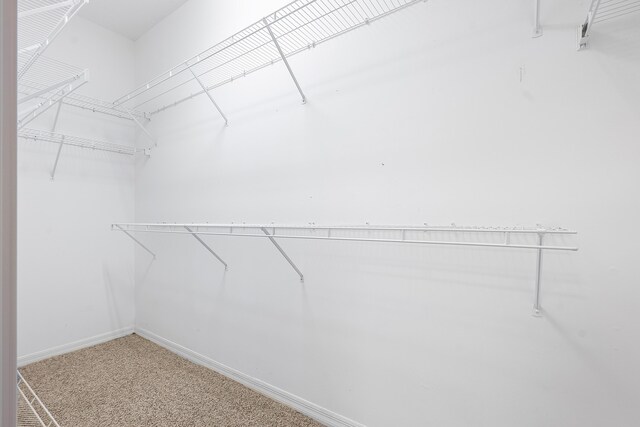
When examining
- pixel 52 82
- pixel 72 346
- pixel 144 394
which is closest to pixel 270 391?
pixel 144 394

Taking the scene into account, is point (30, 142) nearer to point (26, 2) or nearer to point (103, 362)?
point (26, 2)

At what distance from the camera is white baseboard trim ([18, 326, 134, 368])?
2.04 metres

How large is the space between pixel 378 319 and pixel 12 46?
1346 millimetres

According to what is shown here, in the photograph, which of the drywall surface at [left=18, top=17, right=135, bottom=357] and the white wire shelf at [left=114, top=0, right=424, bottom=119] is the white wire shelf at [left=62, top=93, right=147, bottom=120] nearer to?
the drywall surface at [left=18, top=17, right=135, bottom=357]

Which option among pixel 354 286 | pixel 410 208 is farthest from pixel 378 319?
pixel 410 208

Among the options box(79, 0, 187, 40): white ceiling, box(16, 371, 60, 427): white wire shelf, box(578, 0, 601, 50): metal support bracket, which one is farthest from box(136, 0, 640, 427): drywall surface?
box(16, 371, 60, 427): white wire shelf

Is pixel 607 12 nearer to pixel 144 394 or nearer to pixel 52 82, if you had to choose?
pixel 144 394

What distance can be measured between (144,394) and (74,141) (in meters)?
1.95

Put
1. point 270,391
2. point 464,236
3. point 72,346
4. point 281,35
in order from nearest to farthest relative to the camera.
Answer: point 464,236, point 281,35, point 270,391, point 72,346

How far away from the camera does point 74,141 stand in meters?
2.27

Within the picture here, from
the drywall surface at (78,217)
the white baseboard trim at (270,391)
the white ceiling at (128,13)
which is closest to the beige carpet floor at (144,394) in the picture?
the white baseboard trim at (270,391)

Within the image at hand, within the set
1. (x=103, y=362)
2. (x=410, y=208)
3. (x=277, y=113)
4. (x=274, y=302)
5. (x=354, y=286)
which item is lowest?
(x=103, y=362)

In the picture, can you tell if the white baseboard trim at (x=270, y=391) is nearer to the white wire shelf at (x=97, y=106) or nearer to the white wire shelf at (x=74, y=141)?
the white wire shelf at (x=74, y=141)

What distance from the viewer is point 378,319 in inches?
51.8
